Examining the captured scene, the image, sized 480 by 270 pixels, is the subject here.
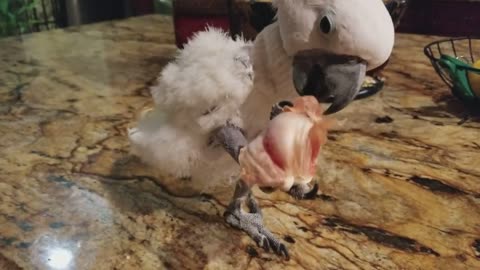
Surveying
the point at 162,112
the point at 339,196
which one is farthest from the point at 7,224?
the point at 339,196

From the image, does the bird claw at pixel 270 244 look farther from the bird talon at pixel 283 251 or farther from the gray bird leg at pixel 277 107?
the gray bird leg at pixel 277 107

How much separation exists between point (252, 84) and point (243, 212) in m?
0.13

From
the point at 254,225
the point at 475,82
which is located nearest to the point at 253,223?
the point at 254,225

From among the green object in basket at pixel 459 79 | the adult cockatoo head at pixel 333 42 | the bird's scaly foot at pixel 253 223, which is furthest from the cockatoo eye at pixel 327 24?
the green object in basket at pixel 459 79

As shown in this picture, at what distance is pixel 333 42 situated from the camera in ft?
0.91

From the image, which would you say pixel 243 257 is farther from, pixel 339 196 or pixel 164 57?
pixel 164 57

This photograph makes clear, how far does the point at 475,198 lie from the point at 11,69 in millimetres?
775

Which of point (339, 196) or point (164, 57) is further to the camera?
point (164, 57)

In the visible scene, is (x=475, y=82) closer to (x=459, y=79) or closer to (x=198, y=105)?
(x=459, y=79)

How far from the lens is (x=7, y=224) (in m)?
0.39

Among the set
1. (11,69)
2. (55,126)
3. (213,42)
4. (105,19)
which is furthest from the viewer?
(105,19)

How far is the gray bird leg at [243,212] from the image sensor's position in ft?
1.08

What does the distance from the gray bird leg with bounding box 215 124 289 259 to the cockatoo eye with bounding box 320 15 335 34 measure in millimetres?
100

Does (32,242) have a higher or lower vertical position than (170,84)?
lower
